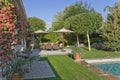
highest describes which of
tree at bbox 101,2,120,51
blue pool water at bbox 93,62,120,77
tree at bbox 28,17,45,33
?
tree at bbox 28,17,45,33

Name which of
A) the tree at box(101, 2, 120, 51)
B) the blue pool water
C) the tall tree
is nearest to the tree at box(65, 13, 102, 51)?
the tree at box(101, 2, 120, 51)

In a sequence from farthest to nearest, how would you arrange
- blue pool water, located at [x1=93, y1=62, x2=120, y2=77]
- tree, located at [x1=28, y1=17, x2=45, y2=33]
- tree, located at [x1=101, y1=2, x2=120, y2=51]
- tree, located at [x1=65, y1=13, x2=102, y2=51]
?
tree, located at [x1=28, y1=17, x2=45, y2=33] → tree, located at [x1=65, y1=13, x2=102, y2=51] → tree, located at [x1=101, y1=2, x2=120, y2=51] → blue pool water, located at [x1=93, y1=62, x2=120, y2=77]

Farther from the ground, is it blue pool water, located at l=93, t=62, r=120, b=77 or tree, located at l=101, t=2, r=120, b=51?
tree, located at l=101, t=2, r=120, b=51

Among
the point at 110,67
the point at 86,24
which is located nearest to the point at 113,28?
the point at 86,24

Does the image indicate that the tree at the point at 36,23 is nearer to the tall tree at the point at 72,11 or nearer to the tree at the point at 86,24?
the tall tree at the point at 72,11

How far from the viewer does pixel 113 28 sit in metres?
21.3

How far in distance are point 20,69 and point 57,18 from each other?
48230mm

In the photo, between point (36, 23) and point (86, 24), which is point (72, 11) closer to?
point (36, 23)

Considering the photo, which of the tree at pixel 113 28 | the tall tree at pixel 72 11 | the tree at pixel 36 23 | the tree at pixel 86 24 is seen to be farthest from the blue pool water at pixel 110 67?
the tall tree at pixel 72 11

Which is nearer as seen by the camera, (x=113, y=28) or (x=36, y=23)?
(x=113, y=28)

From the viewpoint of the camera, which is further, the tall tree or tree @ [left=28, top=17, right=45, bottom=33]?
the tall tree

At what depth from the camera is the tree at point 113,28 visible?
21.2 m

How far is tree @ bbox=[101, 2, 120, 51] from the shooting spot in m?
21.2

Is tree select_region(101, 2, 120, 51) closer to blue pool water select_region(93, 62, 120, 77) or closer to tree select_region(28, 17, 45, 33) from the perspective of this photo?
blue pool water select_region(93, 62, 120, 77)
